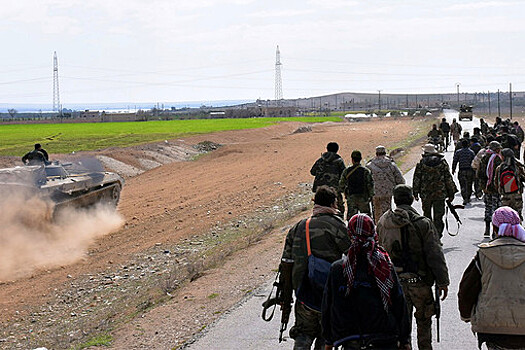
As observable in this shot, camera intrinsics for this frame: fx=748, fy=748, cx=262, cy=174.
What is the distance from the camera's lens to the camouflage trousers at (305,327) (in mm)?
6148

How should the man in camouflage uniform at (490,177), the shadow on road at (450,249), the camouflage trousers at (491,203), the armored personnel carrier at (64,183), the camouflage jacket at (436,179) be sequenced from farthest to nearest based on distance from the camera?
the armored personnel carrier at (64,183) < the camouflage trousers at (491,203) < the man in camouflage uniform at (490,177) < the shadow on road at (450,249) < the camouflage jacket at (436,179)

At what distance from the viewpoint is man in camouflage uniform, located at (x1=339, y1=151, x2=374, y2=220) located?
11.5 m

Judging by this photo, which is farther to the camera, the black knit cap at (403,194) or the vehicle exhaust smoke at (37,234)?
the vehicle exhaust smoke at (37,234)

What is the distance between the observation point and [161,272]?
14508mm

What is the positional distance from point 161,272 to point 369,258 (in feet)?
33.2

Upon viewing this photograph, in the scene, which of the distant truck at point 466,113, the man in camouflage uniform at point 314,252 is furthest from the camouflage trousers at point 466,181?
the distant truck at point 466,113

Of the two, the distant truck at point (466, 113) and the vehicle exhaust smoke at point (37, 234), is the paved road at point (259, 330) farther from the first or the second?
the distant truck at point (466, 113)

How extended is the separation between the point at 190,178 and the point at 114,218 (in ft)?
38.1

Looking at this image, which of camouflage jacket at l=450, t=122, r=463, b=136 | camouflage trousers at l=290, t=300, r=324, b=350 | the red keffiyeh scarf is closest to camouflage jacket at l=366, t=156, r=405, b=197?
camouflage trousers at l=290, t=300, r=324, b=350

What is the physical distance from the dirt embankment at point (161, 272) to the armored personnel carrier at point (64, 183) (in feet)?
3.79

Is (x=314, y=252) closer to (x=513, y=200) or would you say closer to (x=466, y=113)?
(x=513, y=200)

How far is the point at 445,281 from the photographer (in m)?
6.38

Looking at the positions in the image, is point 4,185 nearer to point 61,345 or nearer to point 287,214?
point 287,214

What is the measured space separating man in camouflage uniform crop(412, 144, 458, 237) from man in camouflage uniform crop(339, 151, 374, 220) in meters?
0.75
